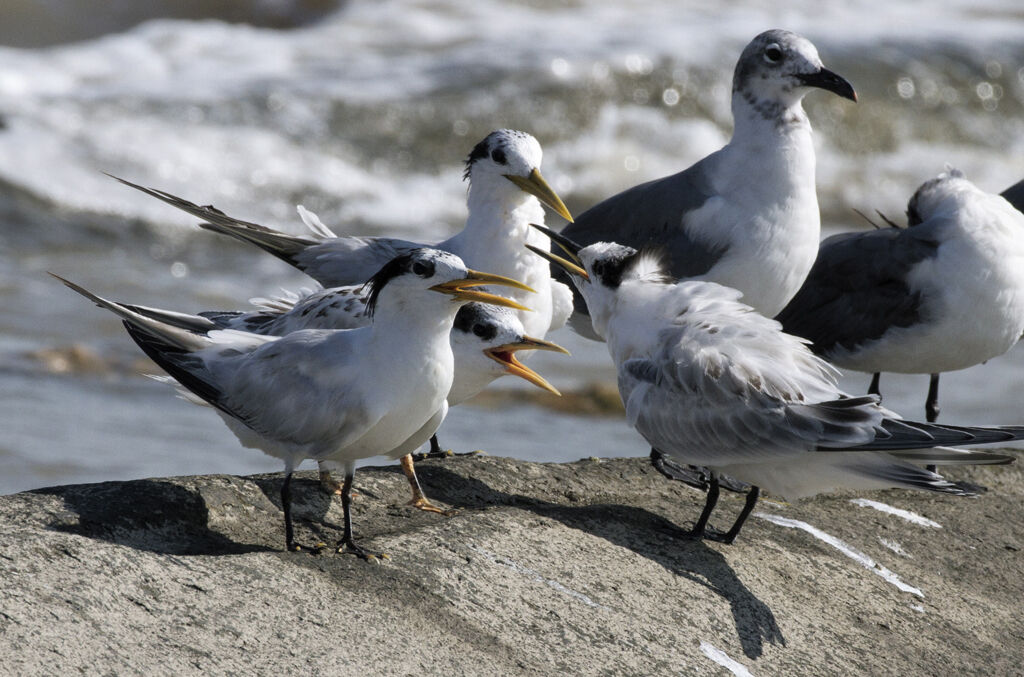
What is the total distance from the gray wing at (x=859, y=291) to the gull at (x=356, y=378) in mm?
2269

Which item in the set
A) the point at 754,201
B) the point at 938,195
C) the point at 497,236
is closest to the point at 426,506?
the point at 497,236

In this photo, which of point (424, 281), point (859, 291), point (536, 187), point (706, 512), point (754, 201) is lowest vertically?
point (706, 512)

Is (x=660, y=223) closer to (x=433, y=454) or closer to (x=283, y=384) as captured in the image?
(x=433, y=454)

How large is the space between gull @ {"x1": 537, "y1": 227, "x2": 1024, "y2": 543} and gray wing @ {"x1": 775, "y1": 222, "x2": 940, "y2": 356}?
1.38 meters

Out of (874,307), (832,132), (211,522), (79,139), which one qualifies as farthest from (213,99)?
(211,522)

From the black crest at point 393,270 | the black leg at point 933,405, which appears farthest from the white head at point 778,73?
the black crest at point 393,270

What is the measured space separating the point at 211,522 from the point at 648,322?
155cm

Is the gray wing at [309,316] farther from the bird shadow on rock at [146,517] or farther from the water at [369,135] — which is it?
the water at [369,135]

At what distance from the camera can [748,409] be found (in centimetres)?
423

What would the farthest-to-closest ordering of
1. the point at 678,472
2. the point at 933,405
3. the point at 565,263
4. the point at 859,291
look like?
the point at 933,405, the point at 859,291, the point at 678,472, the point at 565,263

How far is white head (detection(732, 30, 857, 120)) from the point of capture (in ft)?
18.6

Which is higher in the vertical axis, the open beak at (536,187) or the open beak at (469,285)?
the open beak at (536,187)

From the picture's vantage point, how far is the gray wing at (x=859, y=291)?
5.79 m

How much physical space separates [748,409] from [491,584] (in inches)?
39.0
